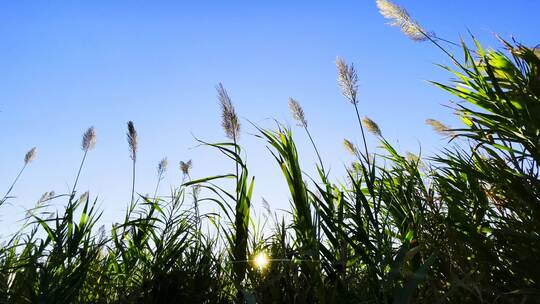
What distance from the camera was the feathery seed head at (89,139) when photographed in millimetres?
3311

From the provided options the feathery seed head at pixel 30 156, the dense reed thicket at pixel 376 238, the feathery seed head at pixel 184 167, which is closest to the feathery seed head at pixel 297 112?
the dense reed thicket at pixel 376 238

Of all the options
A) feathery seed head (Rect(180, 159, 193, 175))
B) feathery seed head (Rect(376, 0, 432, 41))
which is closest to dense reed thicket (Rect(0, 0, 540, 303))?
feathery seed head (Rect(376, 0, 432, 41))

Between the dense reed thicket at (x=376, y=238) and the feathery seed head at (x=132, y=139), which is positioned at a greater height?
the feathery seed head at (x=132, y=139)

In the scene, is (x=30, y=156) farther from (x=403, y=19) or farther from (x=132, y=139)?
(x=403, y=19)

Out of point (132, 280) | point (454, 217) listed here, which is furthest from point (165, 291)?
point (454, 217)

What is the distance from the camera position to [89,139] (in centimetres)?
344

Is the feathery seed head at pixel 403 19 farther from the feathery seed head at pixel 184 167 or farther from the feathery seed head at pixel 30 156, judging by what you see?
the feathery seed head at pixel 30 156

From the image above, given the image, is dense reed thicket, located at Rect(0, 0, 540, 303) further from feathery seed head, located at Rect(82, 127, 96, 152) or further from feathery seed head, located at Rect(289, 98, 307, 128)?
feathery seed head, located at Rect(82, 127, 96, 152)

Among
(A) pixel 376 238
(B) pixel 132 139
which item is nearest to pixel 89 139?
(B) pixel 132 139

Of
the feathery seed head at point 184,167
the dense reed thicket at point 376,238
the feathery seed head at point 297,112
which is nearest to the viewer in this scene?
the dense reed thicket at point 376,238

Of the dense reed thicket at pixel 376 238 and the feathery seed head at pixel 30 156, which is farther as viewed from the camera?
the feathery seed head at pixel 30 156

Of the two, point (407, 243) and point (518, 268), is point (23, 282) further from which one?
point (518, 268)

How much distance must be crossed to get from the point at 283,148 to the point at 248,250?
1.31 feet

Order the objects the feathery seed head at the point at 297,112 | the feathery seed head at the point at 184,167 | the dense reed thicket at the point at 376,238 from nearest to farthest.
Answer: the dense reed thicket at the point at 376,238
the feathery seed head at the point at 297,112
the feathery seed head at the point at 184,167
